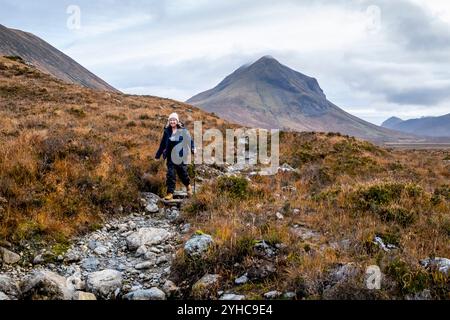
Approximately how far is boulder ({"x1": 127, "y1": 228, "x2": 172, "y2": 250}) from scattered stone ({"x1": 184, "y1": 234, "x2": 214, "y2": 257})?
1434mm

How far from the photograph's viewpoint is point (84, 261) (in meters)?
6.95

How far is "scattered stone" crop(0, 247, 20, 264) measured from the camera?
6363 millimetres

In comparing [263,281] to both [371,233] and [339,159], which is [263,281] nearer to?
[371,233]

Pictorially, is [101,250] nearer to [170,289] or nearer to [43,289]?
[43,289]

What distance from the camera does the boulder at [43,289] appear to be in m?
5.27

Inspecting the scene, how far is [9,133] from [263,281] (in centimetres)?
1044

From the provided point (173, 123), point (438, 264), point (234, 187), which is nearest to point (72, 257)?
point (234, 187)

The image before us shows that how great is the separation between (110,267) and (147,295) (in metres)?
1.67

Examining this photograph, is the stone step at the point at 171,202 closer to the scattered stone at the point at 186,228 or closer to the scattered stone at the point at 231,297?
the scattered stone at the point at 186,228

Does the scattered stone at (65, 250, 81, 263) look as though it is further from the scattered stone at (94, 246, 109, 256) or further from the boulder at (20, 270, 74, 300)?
the boulder at (20, 270, 74, 300)

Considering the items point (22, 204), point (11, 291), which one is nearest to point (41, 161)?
point (22, 204)

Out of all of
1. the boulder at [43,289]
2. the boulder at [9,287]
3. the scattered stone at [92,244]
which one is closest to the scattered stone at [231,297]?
the boulder at [43,289]

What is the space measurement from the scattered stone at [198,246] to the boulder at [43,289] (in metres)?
1.90
